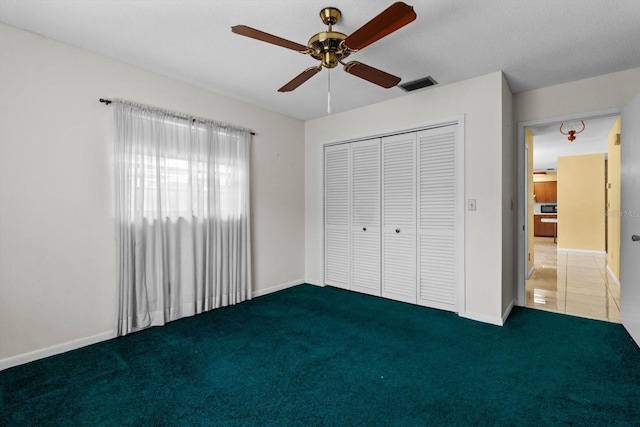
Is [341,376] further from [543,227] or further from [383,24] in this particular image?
[543,227]

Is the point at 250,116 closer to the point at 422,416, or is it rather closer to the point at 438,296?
the point at 438,296

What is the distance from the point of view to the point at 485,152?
3248mm

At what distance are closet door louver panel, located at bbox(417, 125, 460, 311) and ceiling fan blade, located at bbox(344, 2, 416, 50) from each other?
1992 millimetres

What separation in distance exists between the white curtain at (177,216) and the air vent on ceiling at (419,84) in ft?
6.43

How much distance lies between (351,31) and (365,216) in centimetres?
239

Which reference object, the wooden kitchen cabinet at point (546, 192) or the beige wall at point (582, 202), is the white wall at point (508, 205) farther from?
the wooden kitchen cabinet at point (546, 192)

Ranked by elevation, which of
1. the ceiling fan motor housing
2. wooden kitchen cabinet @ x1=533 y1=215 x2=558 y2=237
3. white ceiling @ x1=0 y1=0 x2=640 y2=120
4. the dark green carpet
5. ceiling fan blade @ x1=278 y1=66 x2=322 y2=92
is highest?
white ceiling @ x1=0 y1=0 x2=640 y2=120

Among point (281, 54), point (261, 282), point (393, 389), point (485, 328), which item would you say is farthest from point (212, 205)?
point (485, 328)

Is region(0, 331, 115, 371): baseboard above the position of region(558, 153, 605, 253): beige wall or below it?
below

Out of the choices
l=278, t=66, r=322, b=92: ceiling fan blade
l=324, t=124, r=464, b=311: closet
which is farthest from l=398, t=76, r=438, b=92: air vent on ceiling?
l=278, t=66, r=322, b=92: ceiling fan blade

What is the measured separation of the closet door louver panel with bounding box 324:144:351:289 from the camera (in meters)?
4.49

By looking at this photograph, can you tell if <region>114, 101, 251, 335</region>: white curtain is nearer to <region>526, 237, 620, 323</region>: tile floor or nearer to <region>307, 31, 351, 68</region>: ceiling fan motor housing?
<region>307, 31, 351, 68</region>: ceiling fan motor housing

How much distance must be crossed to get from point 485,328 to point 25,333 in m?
3.91

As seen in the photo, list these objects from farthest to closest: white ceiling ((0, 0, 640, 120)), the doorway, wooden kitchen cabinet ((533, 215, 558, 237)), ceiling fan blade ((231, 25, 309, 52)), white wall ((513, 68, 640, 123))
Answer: wooden kitchen cabinet ((533, 215, 558, 237)) < the doorway < white wall ((513, 68, 640, 123)) < white ceiling ((0, 0, 640, 120)) < ceiling fan blade ((231, 25, 309, 52))
